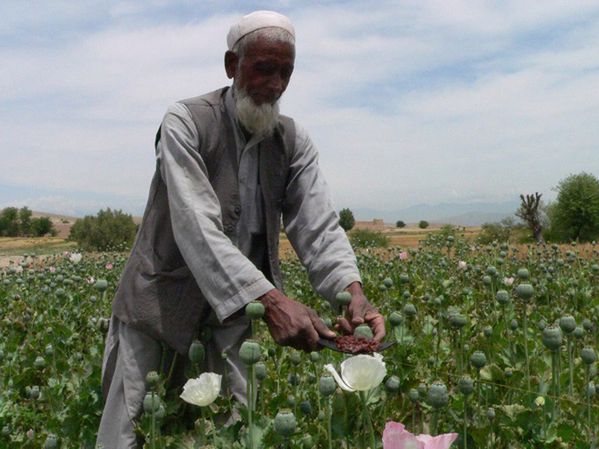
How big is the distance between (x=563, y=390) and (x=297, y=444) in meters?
1.42

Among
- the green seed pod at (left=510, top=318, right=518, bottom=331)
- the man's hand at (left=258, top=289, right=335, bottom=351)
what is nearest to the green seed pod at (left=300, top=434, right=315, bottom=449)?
the man's hand at (left=258, top=289, right=335, bottom=351)

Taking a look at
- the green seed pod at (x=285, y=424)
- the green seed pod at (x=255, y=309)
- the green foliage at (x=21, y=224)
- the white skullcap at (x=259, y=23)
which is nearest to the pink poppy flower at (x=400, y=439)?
the green seed pod at (x=285, y=424)

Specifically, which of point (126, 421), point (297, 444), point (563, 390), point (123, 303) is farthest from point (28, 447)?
point (563, 390)

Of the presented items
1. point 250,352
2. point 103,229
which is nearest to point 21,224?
point 103,229

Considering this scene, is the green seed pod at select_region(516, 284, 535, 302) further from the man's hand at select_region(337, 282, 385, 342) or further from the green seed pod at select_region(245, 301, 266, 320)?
the green seed pod at select_region(245, 301, 266, 320)

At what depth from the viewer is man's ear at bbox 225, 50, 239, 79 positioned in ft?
8.74

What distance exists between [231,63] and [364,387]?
154 centimetres

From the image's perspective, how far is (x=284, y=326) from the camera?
2051 mm

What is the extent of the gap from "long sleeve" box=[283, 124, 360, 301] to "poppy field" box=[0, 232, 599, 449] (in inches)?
5.9

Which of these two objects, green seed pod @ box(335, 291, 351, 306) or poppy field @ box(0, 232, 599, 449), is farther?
green seed pod @ box(335, 291, 351, 306)

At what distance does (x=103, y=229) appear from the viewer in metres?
33.2

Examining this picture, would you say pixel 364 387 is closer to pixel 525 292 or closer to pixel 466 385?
pixel 466 385

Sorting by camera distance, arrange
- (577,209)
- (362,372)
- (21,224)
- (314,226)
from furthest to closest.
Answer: (21,224)
(577,209)
(314,226)
(362,372)

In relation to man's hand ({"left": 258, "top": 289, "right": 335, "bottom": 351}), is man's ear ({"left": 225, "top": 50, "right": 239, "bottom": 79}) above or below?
above
